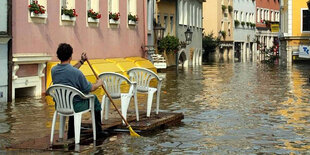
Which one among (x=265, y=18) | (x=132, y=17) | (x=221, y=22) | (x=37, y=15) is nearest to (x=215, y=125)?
(x=37, y=15)

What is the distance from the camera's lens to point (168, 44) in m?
40.1

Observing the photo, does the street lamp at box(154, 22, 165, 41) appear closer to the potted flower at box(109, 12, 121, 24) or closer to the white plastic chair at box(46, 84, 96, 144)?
the potted flower at box(109, 12, 121, 24)

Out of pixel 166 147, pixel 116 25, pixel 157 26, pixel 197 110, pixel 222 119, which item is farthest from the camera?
pixel 157 26

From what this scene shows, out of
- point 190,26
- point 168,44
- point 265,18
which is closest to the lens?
point 168,44

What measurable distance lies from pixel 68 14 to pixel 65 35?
718 millimetres

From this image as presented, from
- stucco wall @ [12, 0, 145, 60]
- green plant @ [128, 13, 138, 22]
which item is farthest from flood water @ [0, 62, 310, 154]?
green plant @ [128, 13, 138, 22]

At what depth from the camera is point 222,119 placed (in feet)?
45.4

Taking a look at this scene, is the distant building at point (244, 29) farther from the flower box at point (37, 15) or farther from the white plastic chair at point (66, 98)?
the white plastic chair at point (66, 98)

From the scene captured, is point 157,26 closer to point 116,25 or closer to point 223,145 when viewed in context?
point 116,25

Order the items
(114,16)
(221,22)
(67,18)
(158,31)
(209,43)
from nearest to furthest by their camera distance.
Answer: (67,18) < (114,16) < (158,31) < (209,43) < (221,22)

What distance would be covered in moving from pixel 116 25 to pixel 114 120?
16661 mm

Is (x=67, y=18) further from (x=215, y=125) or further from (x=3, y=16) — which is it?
(x=215, y=125)

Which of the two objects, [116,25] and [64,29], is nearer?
[64,29]

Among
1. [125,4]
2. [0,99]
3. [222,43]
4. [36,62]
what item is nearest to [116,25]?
[125,4]
